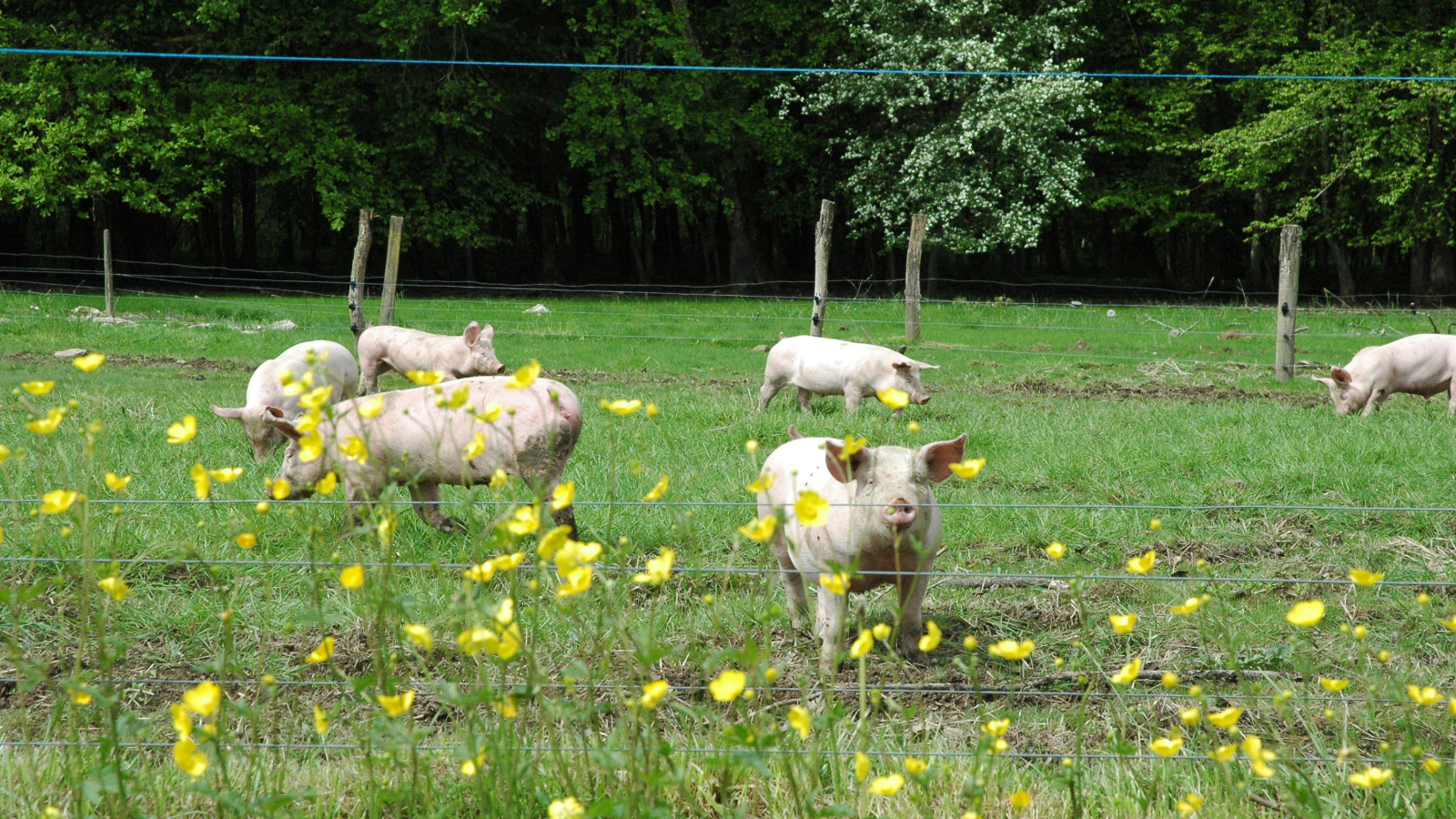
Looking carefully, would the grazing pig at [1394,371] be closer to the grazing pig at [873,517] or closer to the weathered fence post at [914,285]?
the weathered fence post at [914,285]

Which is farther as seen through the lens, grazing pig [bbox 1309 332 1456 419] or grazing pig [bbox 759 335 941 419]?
grazing pig [bbox 1309 332 1456 419]

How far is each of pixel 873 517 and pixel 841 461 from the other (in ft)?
1.10

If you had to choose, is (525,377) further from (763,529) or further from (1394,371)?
(1394,371)

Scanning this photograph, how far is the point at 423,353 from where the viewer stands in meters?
11.7

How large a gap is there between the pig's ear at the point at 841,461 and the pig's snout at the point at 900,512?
0.15 m

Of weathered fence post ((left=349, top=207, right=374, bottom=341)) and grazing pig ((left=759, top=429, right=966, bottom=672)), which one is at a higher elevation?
weathered fence post ((left=349, top=207, right=374, bottom=341))

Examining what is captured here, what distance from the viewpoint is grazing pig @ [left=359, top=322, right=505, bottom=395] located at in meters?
11.3

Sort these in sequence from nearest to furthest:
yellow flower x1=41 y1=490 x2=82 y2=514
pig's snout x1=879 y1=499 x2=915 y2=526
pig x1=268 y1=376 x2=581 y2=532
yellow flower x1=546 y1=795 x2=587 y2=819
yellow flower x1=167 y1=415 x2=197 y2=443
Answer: yellow flower x1=546 y1=795 x2=587 y2=819 → yellow flower x1=41 y1=490 x2=82 y2=514 → yellow flower x1=167 y1=415 x2=197 y2=443 → pig's snout x1=879 y1=499 x2=915 y2=526 → pig x1=268 y1=376 x2=581 y2=532

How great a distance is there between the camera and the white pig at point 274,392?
291 inches

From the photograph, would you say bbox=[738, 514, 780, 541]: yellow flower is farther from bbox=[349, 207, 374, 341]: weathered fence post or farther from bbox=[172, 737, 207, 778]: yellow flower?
bbox=[349, 207, 374, 341]: weathered fence post

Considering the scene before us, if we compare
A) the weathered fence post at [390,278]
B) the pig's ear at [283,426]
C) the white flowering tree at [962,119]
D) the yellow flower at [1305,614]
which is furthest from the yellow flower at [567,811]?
the white flowering tree at [962,119]

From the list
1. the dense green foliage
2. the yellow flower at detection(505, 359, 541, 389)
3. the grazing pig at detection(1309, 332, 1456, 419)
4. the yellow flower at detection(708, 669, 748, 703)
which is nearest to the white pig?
the yellow flower at detection(505, 359, 541, 389)

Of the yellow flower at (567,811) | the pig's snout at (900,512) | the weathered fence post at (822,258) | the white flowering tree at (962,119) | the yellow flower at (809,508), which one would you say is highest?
the white flowering tree at (962,119)

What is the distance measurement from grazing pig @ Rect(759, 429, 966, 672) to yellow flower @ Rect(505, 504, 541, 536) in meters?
1.32
